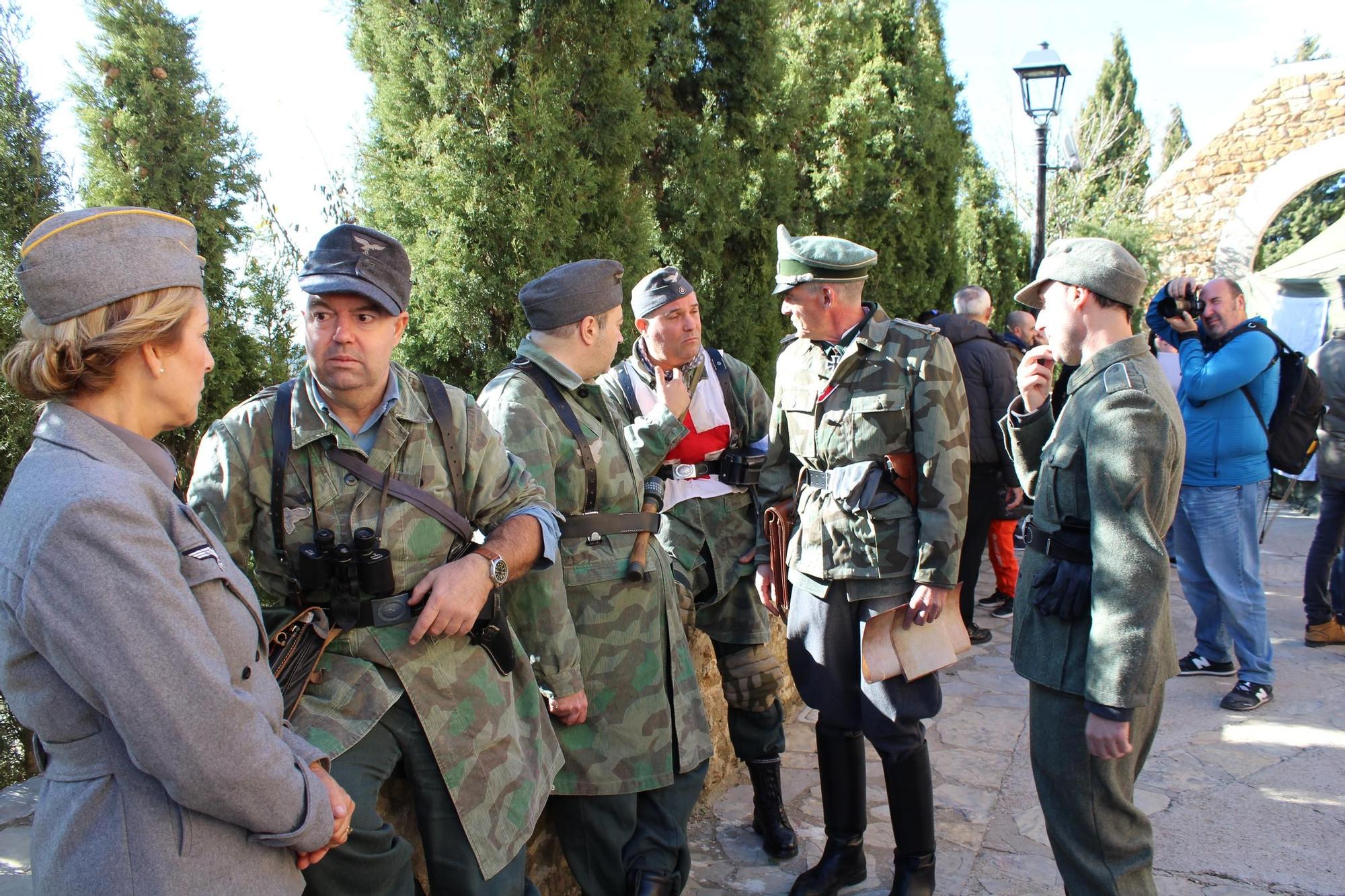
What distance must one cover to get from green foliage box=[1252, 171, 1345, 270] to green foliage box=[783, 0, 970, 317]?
1379cm

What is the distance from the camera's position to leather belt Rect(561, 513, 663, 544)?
2955mm

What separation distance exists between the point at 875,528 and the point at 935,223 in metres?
8.39

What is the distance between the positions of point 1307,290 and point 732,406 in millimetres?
10059

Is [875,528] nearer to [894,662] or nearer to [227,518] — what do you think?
[894,662]

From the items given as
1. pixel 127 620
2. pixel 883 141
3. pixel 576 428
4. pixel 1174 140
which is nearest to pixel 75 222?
pixel 127 620

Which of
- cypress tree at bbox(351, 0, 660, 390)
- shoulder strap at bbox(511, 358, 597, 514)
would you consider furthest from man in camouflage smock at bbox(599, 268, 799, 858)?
cypress tree at bbox(351, 0, 660, 390)

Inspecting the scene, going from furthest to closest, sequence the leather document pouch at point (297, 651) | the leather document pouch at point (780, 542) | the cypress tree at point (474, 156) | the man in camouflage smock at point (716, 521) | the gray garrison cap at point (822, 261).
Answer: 1. the cypress tree at point (474, 156)
2. the man in camouflage smock at point (716, 521)
3. the leather document pouch at point (780, 542)
4. the gray garrison cap at point (822, 261)
5. the leather document pouch at point (297, 651)

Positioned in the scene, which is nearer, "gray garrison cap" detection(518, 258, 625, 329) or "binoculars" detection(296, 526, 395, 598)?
"binoculars" detection(296, 526, 395, 598)

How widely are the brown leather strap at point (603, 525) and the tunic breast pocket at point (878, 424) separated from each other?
777 mm

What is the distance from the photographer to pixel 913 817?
3.22m

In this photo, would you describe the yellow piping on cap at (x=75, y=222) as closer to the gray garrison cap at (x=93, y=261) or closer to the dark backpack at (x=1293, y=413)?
the gray garrison cap at (x=93, y=261)

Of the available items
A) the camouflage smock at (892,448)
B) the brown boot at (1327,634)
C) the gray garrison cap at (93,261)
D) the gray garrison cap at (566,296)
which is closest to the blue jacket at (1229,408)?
the brown boot at (1327,634)

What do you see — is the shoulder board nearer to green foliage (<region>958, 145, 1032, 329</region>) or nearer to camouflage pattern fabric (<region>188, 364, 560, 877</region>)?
camouflage pattern fabric (<region>188, 364, 560, 877</region>)

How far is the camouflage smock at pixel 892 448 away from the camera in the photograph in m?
3.16
